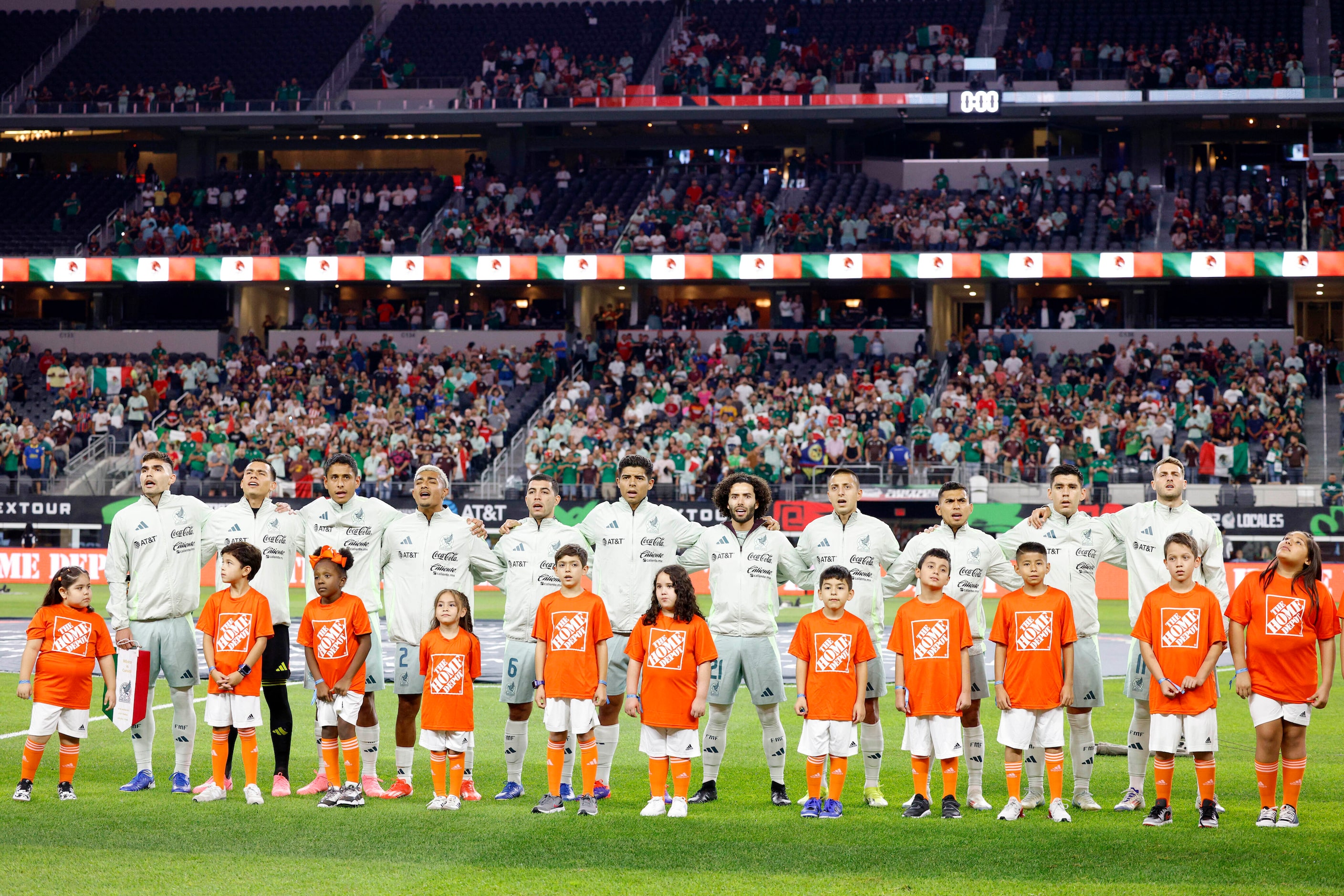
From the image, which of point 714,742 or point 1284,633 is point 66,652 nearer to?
point 714,742

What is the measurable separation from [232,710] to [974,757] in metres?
5.32

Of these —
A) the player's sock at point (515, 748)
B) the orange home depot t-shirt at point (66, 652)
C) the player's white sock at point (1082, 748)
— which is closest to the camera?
the player's white sock at point (1082, 748)

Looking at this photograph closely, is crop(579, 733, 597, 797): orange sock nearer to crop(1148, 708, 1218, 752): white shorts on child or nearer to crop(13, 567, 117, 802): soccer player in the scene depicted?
crop(13, 567, 117, 802): soccer player

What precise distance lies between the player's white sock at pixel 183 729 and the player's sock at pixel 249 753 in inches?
20.9

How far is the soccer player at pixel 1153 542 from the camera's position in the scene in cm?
1036

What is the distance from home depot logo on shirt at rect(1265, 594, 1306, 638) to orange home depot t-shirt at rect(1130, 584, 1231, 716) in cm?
30

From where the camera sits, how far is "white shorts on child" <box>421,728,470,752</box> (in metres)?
10.1

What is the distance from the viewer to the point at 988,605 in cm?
2809

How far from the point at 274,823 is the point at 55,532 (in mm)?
28225

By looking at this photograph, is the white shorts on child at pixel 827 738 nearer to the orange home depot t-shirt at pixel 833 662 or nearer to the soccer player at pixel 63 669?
the orange home depot t-shirt at pixel 833 662

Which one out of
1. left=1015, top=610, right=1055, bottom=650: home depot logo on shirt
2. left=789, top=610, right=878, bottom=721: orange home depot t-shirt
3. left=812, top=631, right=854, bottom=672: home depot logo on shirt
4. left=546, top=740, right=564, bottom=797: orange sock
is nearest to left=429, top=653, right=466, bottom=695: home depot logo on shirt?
left=546, top=740, right=564, bottom=797: orange sock

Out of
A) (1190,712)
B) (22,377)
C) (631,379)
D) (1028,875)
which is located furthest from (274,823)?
(22,377)

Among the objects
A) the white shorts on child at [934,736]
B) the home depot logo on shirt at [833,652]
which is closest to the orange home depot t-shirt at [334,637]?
the home depot logo on shirt at [833,652]

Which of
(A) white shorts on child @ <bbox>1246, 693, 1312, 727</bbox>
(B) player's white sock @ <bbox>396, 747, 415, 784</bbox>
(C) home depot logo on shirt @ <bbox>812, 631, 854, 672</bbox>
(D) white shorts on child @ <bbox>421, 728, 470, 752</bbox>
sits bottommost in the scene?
(B) player's white sock @ <bbox>396, 747, 415, 784</bbox>
